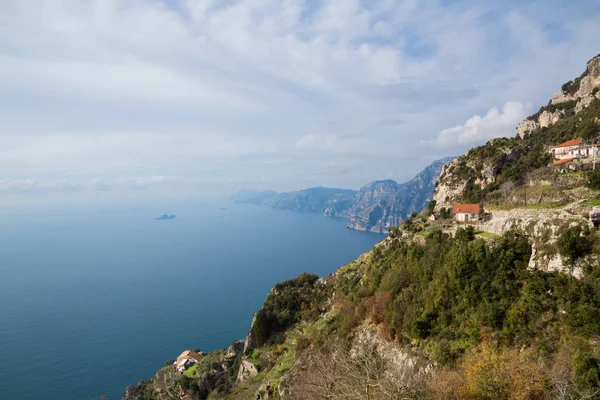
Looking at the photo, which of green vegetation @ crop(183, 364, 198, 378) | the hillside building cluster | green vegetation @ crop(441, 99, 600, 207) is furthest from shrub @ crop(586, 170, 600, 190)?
green vegetation @ crop(183, 364, 198, 378)

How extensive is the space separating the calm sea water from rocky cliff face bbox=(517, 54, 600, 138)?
192 ft

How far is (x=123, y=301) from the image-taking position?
7125 centimetres

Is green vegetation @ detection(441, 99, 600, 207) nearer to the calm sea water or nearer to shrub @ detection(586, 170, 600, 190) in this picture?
shrub @ detection(586, 170, 600, 190)

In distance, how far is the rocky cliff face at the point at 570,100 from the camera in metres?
45.5

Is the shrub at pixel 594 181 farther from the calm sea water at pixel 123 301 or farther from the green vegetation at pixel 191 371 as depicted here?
the calm sea water at pixel 123 301

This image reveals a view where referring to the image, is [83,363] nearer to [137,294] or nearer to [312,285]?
[137,294]

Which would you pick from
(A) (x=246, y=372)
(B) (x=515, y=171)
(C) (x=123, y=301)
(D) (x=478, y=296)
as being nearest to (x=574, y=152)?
(B) (x=515, y=171)

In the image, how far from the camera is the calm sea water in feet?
150

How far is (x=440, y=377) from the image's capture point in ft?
39.1

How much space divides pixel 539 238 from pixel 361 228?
168447 mm

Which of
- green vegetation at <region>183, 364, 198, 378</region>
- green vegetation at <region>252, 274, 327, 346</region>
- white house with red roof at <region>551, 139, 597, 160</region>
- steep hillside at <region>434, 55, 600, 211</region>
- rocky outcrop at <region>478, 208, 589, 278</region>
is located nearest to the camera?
rocky outcrop at <region>478, 208, 589, 278</region>

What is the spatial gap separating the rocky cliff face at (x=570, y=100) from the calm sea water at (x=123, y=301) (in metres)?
58.4

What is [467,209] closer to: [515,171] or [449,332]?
[515,171]

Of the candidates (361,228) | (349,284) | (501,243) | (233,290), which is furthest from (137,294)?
(361,228)
